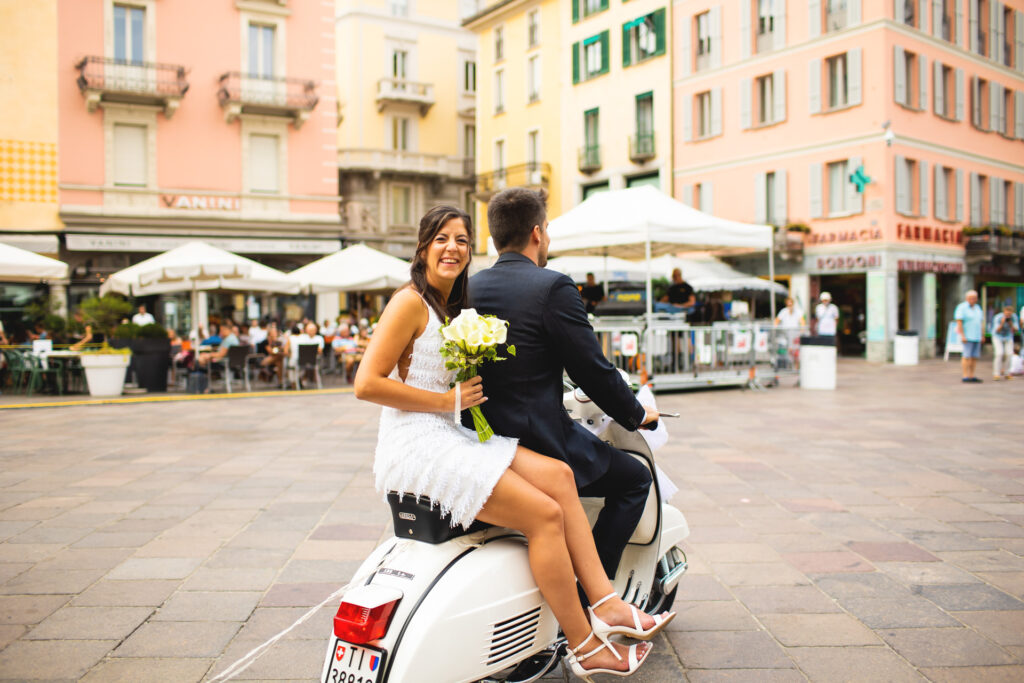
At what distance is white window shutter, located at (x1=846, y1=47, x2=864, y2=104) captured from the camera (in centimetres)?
2302

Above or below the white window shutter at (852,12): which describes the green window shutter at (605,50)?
above

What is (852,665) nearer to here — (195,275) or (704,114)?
(195,275)

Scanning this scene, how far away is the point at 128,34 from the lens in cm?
2322

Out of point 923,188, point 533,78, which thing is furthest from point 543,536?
point 533,78

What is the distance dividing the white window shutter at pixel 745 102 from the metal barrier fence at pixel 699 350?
13.5 m

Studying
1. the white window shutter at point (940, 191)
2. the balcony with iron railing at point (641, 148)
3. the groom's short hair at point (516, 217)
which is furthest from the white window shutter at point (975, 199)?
the groom's short hair at point (516, 217)

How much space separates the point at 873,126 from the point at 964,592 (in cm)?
2189

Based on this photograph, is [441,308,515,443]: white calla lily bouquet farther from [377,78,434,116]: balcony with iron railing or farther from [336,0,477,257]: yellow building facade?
[377,78,434,116]: balcony with iron railing

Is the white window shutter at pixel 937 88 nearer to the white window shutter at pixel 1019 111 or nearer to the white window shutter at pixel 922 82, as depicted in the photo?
the white window shutter at pixel 922 82

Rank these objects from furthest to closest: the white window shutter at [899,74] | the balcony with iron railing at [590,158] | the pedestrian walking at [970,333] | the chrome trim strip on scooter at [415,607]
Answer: the balcony with iron railing at [590,158] < the white window shutter at [899,74] < the pedestrian walking at [970,333] < the chrome trim strip on scooter at [415,607]

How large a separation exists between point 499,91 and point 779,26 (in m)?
13.6

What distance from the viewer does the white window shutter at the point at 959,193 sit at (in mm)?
24953

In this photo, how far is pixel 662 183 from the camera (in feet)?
95.1

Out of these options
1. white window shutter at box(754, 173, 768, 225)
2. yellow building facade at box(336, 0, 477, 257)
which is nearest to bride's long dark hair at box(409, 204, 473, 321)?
white window shutter at box(754, 173, 768, 225)
